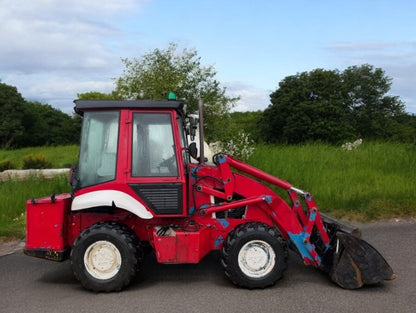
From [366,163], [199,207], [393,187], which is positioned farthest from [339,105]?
[199,207]

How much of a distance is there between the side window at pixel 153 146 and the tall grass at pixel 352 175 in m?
5.25

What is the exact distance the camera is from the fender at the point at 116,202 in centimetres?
571

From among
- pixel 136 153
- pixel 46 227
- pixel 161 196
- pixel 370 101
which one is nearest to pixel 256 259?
pixel 161 196

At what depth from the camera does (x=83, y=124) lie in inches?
237

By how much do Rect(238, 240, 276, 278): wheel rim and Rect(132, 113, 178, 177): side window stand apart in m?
1.29

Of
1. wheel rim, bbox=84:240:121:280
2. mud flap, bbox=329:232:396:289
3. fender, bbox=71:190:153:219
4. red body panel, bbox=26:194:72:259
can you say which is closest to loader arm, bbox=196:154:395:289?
mud flap, bbox=329:232:396:289

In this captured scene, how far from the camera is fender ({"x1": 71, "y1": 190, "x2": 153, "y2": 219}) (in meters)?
5.71

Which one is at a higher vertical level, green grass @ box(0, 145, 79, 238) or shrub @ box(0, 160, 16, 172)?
shrub @ box(0, 160, 16, 172)

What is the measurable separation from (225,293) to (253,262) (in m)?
0.50

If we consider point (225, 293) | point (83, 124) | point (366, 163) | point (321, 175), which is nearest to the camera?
point (225, 293)

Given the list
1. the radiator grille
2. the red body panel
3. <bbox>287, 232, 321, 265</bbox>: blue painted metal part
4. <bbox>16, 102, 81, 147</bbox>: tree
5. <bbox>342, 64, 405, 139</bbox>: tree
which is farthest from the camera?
<bbox>16, 102, 81, 147</bbox>: tree

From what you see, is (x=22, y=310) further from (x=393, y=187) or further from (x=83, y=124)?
(x=393, y=187)

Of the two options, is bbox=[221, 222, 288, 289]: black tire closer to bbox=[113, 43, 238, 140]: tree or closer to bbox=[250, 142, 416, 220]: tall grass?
bbox=[250, 142, 416, 220]: tall grass

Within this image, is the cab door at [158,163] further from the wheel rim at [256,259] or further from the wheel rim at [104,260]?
the wheel rim at [256,259]
